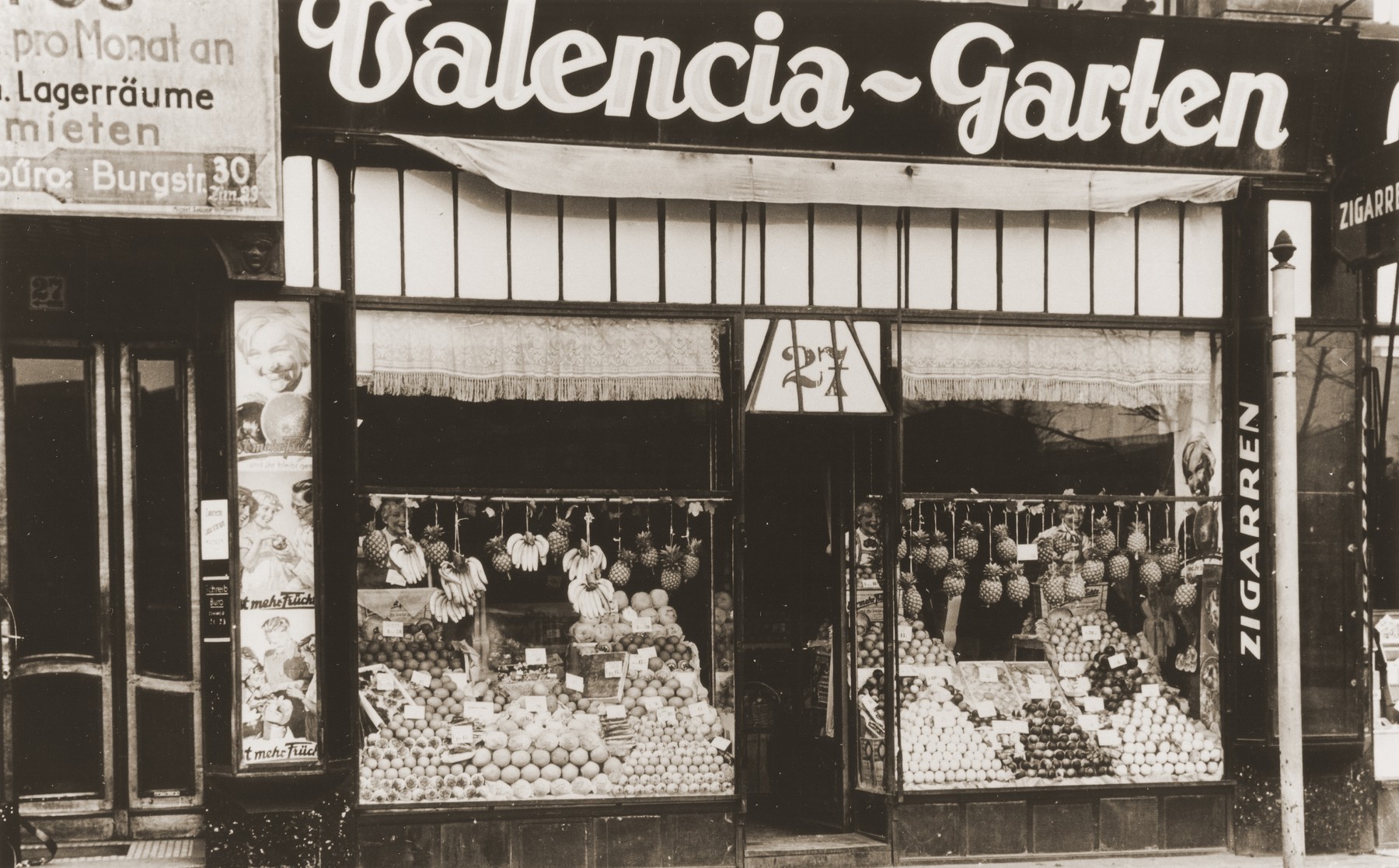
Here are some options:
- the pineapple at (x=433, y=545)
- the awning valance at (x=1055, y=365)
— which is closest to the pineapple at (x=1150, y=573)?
the awning valance at (x=1055, y=365)

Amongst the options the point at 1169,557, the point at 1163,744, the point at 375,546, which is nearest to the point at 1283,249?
the point at 1169,557

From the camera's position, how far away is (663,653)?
323 inches

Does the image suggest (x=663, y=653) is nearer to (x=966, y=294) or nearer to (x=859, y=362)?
(x=859, y=362)

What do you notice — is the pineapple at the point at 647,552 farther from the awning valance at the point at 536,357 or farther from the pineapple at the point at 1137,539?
the pineapple at the point at 1137,539

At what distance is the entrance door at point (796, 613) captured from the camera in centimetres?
873

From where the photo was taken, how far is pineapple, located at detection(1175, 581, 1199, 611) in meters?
8.64

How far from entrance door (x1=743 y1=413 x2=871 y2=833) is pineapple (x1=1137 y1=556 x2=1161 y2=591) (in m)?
2.03

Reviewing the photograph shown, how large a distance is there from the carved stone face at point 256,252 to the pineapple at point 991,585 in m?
4.94

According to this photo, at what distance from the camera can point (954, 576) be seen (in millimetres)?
8484

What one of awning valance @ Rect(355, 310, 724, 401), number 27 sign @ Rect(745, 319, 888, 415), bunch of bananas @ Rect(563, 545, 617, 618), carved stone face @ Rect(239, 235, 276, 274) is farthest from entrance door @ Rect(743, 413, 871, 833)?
carved stone face @ Rect(239, 235, 276, 274)

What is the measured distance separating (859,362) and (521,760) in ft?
10.8

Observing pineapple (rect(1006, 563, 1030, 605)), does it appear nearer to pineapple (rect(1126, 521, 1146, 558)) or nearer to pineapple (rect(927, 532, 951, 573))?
pineapple (rect(927, 532, 951, 573))

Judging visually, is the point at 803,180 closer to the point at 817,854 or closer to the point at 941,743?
the point at 941,743

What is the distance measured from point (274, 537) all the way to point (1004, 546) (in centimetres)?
463
